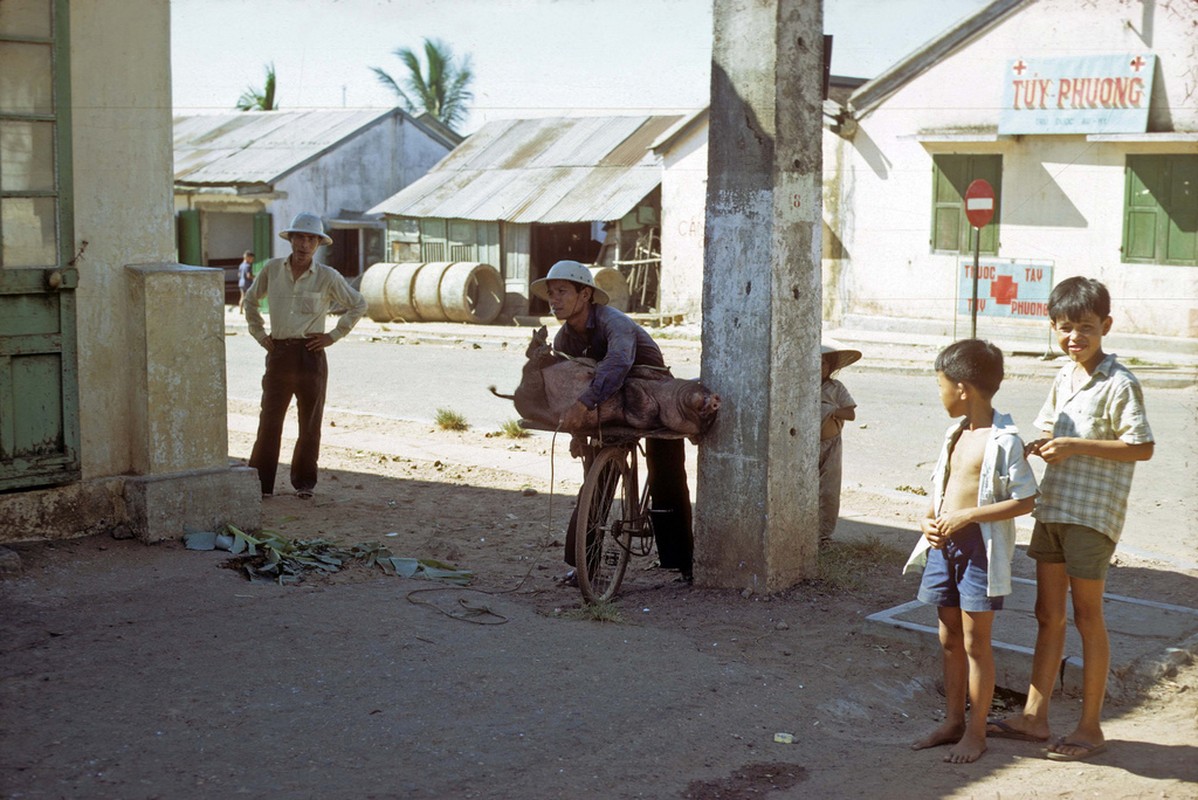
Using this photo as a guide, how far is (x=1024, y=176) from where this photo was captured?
19.5m

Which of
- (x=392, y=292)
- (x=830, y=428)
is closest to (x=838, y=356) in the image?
(x=830, y=428)

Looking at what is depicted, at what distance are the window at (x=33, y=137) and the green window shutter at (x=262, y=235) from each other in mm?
26943

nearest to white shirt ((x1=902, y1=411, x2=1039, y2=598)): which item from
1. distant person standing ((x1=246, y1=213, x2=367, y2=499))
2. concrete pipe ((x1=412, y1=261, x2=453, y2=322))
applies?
distant person standing ((x1=246, y1=213, x2=367, y2=499))

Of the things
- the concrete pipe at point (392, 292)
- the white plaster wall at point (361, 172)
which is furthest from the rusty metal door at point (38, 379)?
the white plaster wall at point (361, 172)

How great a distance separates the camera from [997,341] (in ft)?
65.2

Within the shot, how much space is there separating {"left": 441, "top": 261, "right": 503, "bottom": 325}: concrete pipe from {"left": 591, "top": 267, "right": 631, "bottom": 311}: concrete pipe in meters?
2.64

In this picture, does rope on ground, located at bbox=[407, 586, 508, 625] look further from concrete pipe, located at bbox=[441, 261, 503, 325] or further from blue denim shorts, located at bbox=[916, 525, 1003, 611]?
concrete pipe, located at bbox=[441, 261, 503, 325]

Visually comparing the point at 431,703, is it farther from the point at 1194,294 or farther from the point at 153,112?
the point at 1194,294

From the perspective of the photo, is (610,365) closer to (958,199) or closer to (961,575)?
(961,575)

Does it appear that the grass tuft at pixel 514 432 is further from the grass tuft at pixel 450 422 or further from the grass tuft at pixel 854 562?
the grass tuft at pixel 854 562

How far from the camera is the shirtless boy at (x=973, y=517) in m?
4.27

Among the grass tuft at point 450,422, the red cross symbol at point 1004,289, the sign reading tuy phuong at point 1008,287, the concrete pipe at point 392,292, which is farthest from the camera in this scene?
the concrete pipe at point 392,292

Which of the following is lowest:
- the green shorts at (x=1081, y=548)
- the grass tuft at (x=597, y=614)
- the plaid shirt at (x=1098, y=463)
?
the grass tuft at (x=597, y=614)

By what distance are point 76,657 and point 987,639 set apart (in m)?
3.48
